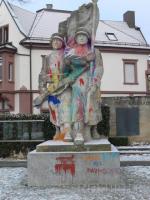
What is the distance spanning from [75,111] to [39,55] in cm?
2388

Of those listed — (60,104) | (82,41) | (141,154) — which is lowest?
(141,154)

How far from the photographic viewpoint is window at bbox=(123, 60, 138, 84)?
115 feet

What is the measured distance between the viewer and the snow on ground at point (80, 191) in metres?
7.32

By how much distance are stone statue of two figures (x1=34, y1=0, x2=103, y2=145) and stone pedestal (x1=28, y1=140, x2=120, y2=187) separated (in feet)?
1.55

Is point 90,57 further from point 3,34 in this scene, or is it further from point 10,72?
point 3,34

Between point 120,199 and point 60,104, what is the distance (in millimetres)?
2785

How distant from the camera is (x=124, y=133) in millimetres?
20812

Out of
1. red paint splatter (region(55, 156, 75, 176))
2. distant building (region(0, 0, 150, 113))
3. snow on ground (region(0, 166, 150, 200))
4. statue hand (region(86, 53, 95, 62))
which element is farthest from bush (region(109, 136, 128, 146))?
distant building (region(0, 0, 150, 113))

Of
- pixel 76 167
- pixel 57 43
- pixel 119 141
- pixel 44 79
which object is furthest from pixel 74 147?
pixel 119 141

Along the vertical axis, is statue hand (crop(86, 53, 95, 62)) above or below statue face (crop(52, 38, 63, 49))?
below

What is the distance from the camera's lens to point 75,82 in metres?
9.05

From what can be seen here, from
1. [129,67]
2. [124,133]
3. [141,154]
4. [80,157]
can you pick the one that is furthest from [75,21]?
[129,67]

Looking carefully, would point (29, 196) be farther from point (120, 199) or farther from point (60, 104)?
point (60, 104)

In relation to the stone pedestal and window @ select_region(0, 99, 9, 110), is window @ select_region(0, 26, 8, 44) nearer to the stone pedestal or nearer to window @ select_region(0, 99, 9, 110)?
window @ select_region(0, 99, 9, 110)
